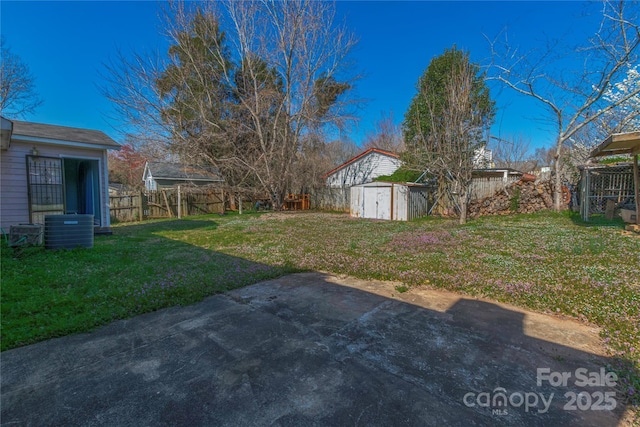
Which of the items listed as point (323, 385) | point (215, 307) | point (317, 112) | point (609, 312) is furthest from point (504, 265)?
point (317, 112)

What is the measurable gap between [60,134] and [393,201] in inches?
481

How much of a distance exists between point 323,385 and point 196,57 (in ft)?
62.4

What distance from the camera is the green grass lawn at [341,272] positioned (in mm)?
2951

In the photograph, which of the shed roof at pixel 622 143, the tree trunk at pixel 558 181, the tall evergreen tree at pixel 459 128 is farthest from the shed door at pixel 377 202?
the shed roof at pixel 622 143

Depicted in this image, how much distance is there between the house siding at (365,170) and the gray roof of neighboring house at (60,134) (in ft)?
45.9

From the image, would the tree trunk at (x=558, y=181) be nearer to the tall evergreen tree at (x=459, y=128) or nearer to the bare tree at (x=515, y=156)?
the tall evergreen tree at (x=459, y=128)

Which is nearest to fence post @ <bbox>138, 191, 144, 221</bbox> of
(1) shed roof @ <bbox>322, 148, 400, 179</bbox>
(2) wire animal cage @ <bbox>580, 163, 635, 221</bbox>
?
(1) shed roof @ <bbox>322, 148, 400, 179</bbox>

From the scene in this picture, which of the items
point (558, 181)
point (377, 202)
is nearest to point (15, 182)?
point (377, 202)

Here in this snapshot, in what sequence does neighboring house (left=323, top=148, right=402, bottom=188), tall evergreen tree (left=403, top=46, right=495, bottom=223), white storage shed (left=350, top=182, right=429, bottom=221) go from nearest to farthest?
tall evergreen tree (left=403, top=46, right=495, bottom=223) → white storage shed (left=350, top=182, right=429, bottom=221) → neighboring house (left=323, top=148, right=402, bottom=188)

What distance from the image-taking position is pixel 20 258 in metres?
4.95

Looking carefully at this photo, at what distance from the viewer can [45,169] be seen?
751 centimetres

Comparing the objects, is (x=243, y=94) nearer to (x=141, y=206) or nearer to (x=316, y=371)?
(x=141, y=206)

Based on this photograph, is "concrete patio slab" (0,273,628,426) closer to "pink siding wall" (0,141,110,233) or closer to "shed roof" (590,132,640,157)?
"shed roof" (590,132,640,157)

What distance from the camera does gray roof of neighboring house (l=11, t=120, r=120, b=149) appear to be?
710 centimetres
